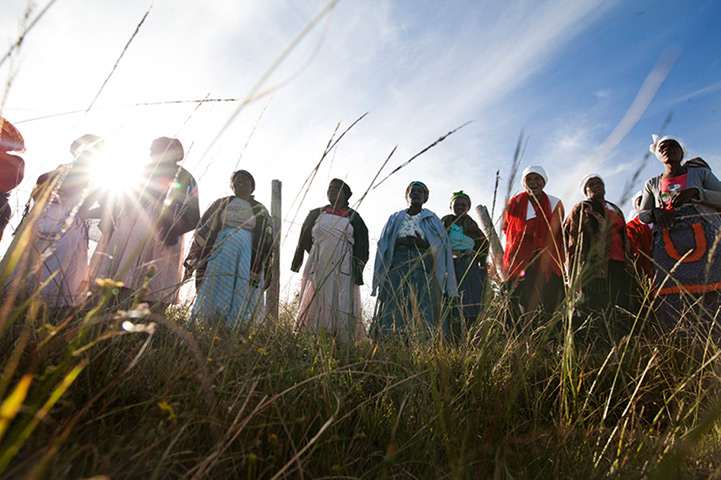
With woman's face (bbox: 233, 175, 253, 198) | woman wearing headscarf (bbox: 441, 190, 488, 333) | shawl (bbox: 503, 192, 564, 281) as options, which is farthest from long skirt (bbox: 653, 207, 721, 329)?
woman's face (bbox: 233, 175, 253, 198)

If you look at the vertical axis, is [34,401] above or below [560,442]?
above

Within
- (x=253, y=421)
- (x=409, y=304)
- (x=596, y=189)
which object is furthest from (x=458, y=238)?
(x=253, y=421)

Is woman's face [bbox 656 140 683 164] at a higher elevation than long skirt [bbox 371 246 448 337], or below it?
higher

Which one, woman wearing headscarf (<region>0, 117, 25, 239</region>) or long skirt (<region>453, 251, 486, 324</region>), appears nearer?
woman wearing headscarf (<region>0, 117, 25, 239</region>)

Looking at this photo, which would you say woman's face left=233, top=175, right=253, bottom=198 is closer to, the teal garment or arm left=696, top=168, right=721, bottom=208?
the teal garment

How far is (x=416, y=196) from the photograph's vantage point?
200 inches

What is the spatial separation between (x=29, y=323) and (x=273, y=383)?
627mm

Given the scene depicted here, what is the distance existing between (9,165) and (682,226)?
5.05 metres

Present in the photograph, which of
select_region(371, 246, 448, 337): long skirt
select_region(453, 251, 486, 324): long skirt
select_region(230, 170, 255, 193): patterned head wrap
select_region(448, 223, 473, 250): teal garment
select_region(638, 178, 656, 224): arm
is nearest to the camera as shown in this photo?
select_region(371, 246, 448, 337): long skirt

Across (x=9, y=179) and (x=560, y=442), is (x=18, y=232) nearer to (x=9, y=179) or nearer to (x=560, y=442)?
(x=560, y=442)

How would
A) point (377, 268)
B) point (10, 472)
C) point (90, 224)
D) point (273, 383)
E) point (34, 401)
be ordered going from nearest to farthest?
point (10, 472) < point (34, 401) < point (273, 383) < point (90, 224) < point (377, 268)

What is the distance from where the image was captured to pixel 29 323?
1.01 metres

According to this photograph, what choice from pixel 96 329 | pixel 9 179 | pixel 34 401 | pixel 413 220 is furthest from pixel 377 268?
pixel 34 401

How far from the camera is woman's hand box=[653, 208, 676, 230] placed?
3270 mm
